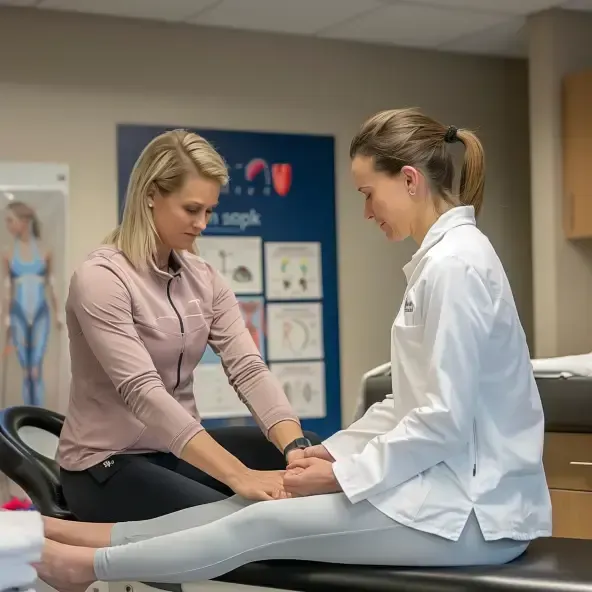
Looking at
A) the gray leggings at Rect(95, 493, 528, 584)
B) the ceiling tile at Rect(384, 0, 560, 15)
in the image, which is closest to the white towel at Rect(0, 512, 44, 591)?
the gray leggings at Rect(95, 493, 528, 584)

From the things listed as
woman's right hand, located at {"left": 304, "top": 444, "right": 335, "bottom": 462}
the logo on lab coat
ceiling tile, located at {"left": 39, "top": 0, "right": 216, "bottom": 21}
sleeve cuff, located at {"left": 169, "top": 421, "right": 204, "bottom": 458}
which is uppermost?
ceiling tile, located at {"left": 39, "top": 0, "right": 216, "bottom": 21}

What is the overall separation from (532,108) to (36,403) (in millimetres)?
2186

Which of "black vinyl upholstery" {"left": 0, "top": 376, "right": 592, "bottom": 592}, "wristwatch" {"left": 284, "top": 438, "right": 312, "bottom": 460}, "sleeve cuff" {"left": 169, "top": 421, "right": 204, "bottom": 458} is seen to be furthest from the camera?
"wristwatch" {"left": 284, "top": 438, "right": 312, "bottom": 460}

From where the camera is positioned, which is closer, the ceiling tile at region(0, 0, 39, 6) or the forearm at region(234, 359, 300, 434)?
the forearm at region(234, 359, 300, 434)

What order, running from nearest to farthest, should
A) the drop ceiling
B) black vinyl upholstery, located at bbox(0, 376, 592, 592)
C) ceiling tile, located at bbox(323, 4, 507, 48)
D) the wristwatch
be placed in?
1. black vinyl upholstery, located at bbox(0, 376, 592, 592)
2. the wristwatch
3. the drop ceiling
4. ceiling tile, located at bbox(323, 4, 507, 48)

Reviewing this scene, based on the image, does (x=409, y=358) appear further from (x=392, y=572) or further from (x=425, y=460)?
(x=392, y=572)

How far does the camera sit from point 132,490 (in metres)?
1.93

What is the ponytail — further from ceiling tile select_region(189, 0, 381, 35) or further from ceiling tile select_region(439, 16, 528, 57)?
ceiling tile select_region(439, 16, 528, 57)

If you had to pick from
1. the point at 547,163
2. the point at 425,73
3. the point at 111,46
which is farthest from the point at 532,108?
the point at 111,46

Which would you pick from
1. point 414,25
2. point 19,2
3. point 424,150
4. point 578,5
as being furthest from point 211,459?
point 578,5

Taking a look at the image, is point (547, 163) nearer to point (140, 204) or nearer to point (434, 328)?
point (140, 204)

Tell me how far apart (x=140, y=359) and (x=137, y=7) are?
1.96 metres

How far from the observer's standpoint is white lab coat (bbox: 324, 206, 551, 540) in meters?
1.56

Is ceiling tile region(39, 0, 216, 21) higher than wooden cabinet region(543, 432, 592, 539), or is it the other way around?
ceiling tile region(39, 0, 216, 21)
